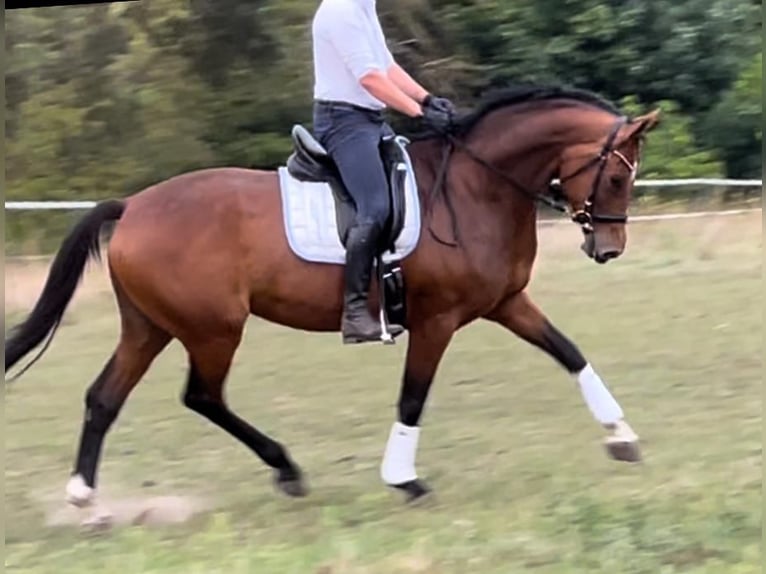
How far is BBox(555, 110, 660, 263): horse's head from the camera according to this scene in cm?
571

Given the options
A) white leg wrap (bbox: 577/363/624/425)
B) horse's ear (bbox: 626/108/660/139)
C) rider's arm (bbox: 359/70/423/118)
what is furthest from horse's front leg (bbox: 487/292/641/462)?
rider's arm (bbox: 359/70/423/118)

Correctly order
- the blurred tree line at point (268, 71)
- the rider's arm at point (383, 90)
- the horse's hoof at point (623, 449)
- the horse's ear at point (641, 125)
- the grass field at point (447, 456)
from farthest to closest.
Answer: the blurred tree line at point (268, 71)
the horse's hoof at point (623, 449)
the horse's ear at point (641, 125)
the rider's arm at point (383, 90)
the grass field at point (447, 456)

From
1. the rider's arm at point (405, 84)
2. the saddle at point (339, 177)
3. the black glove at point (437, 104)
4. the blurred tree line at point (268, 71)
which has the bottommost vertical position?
the blurred tree line at point (268, 71)

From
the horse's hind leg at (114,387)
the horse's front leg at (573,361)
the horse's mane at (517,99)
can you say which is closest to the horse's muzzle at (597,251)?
the horse's front leg at (573,361)

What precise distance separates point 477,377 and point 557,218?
5.12 meters

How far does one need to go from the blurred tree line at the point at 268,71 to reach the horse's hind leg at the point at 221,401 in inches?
435

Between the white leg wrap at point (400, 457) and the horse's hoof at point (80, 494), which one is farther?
the white leg wrap at point (400, 457)

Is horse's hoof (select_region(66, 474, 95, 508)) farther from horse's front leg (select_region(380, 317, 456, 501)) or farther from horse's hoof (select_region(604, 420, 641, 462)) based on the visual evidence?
horse's hoof (select_region(604, 420, 641, 462))


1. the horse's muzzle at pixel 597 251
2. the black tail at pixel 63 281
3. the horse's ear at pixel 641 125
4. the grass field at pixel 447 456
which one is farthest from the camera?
the black tail at pixel 63 281

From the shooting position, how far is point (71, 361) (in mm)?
9844

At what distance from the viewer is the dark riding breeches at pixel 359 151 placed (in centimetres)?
561

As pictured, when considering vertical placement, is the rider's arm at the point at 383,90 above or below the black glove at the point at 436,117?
above

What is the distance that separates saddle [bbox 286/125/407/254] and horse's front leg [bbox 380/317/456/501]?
1.37 feet

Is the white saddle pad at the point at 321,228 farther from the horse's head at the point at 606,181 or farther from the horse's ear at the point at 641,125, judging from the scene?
the horse's ear at the point at 641,125
